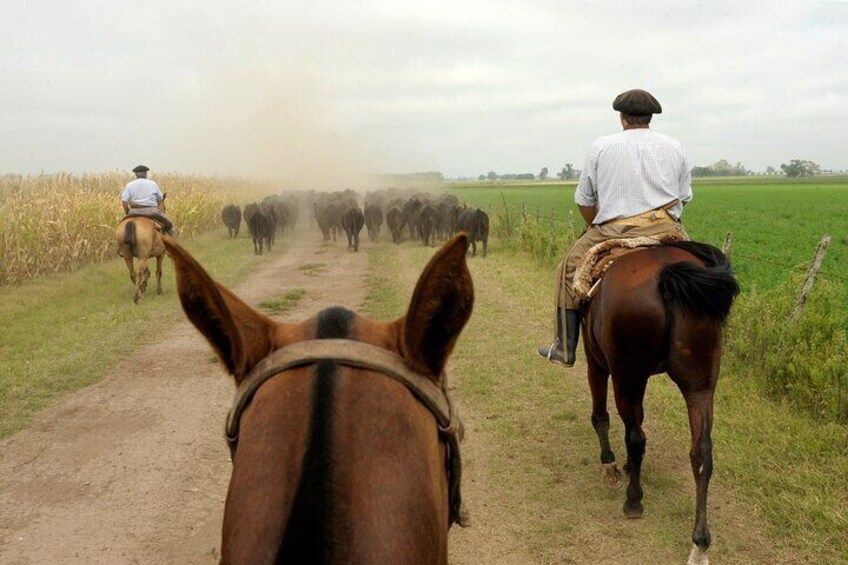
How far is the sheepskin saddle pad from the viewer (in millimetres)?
4449

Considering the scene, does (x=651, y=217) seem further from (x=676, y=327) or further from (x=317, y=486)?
(x=317, y=486)

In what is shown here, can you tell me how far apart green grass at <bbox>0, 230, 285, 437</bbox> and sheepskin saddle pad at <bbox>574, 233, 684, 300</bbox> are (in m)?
4.99

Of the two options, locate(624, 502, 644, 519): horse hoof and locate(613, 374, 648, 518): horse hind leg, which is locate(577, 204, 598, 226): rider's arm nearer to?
locate(613, 374, 648, 518): horse hind leg

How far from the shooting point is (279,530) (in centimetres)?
110

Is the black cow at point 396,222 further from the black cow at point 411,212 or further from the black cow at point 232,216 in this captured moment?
the black cow at point 232,216

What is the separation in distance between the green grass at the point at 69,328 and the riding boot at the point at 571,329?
478cm

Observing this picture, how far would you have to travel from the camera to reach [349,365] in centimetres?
129

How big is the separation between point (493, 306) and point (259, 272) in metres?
6.70

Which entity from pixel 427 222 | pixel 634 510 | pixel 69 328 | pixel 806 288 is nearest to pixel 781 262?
pixel 427 222

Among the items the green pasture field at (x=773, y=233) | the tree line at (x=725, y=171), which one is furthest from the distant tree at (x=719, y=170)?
the green pasture field at (x=773, y=233)

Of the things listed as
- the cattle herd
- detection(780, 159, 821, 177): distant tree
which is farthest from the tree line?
the cattle herd

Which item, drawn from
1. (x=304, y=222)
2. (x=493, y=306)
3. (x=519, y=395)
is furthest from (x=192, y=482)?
(x=304, y=222)

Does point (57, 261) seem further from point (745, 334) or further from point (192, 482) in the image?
point (745, 334)

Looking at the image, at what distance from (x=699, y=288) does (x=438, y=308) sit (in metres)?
2.89
